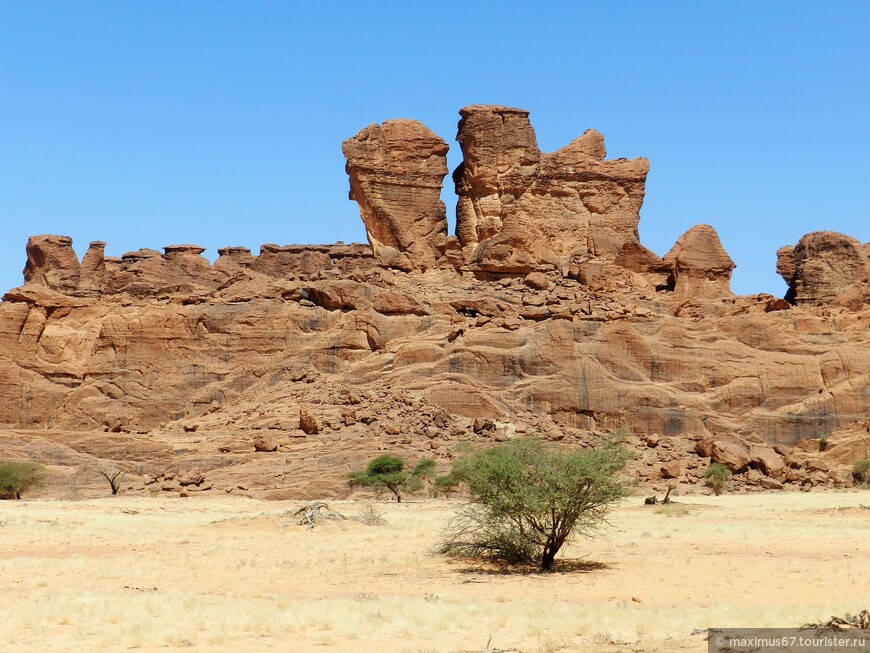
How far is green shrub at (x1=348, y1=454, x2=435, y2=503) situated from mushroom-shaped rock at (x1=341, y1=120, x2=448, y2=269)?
78.9ft

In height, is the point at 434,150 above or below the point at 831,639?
above

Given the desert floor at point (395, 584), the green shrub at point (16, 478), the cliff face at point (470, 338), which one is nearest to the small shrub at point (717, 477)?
the cliff face at point (470, 338)

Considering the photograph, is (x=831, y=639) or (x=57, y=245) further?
(x=57, y=245)

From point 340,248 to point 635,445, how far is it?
47665 millimetres

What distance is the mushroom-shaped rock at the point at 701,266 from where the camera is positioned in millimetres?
68125

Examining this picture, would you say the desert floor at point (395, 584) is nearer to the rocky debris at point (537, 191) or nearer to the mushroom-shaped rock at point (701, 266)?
the mushroom-shaped rock at point (701, 266)

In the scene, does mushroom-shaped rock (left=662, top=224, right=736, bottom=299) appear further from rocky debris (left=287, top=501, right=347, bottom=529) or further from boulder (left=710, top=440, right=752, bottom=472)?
rocky debris (left=287, top=501, right=347, bottom=529)

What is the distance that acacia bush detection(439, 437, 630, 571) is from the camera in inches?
937

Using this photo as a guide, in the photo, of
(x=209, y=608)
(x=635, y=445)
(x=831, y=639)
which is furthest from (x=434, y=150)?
(x=831, y=639)

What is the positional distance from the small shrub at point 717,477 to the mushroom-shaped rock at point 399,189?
25059 millimetres

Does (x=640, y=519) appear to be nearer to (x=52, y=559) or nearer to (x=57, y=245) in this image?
(x=52, y=559)

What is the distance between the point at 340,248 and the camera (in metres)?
97.7

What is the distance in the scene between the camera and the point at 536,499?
23.7 metres

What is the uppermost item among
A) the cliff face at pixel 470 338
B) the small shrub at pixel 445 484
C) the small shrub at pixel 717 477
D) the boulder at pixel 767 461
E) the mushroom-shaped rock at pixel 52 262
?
the mushroom-shaped rock at pixel 52 262
